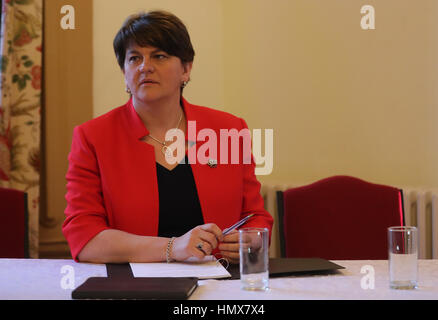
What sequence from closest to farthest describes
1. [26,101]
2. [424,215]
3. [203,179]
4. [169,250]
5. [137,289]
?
[137,289] → [169,250] → [203,179] → [424,215] → [26,101]

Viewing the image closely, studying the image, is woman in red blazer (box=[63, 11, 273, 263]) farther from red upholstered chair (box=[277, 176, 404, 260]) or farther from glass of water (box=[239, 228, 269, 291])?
glass of water (box=[239, 228, 269, 291])

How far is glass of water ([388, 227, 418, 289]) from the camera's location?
1330 millimetres

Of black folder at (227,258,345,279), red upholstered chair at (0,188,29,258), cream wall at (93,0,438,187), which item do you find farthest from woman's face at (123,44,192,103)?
cream wall at (93,0,438,187)

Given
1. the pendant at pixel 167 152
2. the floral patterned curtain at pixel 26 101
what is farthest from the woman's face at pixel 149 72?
the floral patterned curtain at pixel 26 101

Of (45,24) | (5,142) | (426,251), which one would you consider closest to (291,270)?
(426,251)

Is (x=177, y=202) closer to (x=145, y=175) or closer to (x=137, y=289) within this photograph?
(x=145, y=175)

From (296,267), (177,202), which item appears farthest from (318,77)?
(296,267)

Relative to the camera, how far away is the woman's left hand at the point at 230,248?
1643 millimetres

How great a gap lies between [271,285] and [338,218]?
34.4 inches

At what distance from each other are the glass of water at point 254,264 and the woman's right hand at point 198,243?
288 mm

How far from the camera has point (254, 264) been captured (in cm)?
133

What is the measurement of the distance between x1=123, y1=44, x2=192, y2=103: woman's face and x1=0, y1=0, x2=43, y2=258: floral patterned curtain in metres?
1.16

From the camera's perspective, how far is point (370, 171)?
305 cm

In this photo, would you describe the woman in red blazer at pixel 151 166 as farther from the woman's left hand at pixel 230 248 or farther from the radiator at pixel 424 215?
the radiator at pixel 424 215
